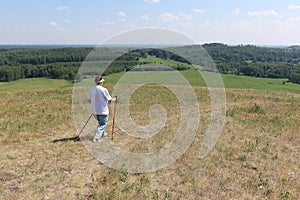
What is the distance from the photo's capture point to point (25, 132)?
12.5 m

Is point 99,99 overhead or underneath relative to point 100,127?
overhead

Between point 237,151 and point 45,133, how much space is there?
28.1 ft

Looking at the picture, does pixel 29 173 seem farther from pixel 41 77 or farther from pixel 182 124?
pixel 41 77

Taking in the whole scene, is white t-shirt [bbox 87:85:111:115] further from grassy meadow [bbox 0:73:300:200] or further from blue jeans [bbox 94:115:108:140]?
grassy meadow [bbox 0:73:300:200]

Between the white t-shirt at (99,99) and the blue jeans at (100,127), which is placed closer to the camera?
the white t-shirt at (99,99)

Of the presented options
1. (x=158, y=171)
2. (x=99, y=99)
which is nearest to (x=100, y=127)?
(x=99, y=99)

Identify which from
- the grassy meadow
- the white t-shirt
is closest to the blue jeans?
the white t-shirt

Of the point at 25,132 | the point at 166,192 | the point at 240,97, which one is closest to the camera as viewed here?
the point at 166,192

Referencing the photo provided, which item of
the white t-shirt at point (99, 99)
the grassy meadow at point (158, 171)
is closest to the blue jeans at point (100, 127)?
the white t-shirt at point (99, 99)

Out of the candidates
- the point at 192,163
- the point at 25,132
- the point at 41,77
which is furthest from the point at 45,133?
the point at 41,77

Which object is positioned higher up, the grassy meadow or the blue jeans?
the blue jeans

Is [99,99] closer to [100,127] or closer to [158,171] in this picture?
[100,127]

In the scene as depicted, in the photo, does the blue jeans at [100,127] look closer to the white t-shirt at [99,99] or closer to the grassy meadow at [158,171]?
the white t-shirt at [99,99]

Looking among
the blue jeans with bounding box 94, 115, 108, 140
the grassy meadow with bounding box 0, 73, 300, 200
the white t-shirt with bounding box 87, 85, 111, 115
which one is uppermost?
the white t-shirt with bounding box 87, 85, 111, 115
